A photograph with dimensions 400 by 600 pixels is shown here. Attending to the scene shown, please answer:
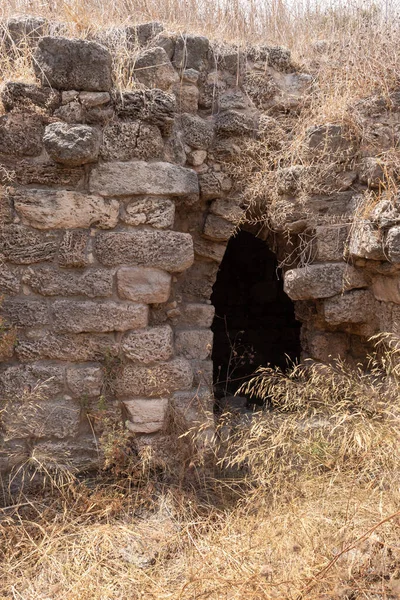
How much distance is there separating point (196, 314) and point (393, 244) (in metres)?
1.32

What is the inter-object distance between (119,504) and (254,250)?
13.9 feet

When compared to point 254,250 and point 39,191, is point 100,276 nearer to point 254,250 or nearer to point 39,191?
point 39,191

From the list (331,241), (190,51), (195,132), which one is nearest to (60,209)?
(195,132)

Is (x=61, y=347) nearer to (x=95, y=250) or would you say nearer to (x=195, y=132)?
(x=95, y=250)

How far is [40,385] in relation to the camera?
10.2 feet

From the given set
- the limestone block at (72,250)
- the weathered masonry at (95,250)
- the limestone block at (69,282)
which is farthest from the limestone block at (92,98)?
the limestone block at (69,282)

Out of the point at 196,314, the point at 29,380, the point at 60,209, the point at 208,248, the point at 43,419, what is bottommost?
the point at 43,419

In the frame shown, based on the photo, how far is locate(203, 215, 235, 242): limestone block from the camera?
369 centimetres

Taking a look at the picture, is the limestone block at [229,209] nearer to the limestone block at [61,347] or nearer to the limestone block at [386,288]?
the limestone block at [386,288]

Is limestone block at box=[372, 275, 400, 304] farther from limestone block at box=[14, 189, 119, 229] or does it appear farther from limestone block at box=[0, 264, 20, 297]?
limestone block at box=[0, 264, 20, 297]

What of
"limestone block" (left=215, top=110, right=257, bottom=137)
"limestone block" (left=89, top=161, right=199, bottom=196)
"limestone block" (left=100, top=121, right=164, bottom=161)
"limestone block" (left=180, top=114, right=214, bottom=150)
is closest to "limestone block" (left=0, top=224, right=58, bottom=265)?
"limestone block" (left=89, top=161, right=199, bottom=196)

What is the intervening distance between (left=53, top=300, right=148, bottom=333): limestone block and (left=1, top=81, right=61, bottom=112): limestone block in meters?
1.12

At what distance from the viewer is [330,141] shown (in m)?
3.56

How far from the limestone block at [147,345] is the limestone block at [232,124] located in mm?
1401
